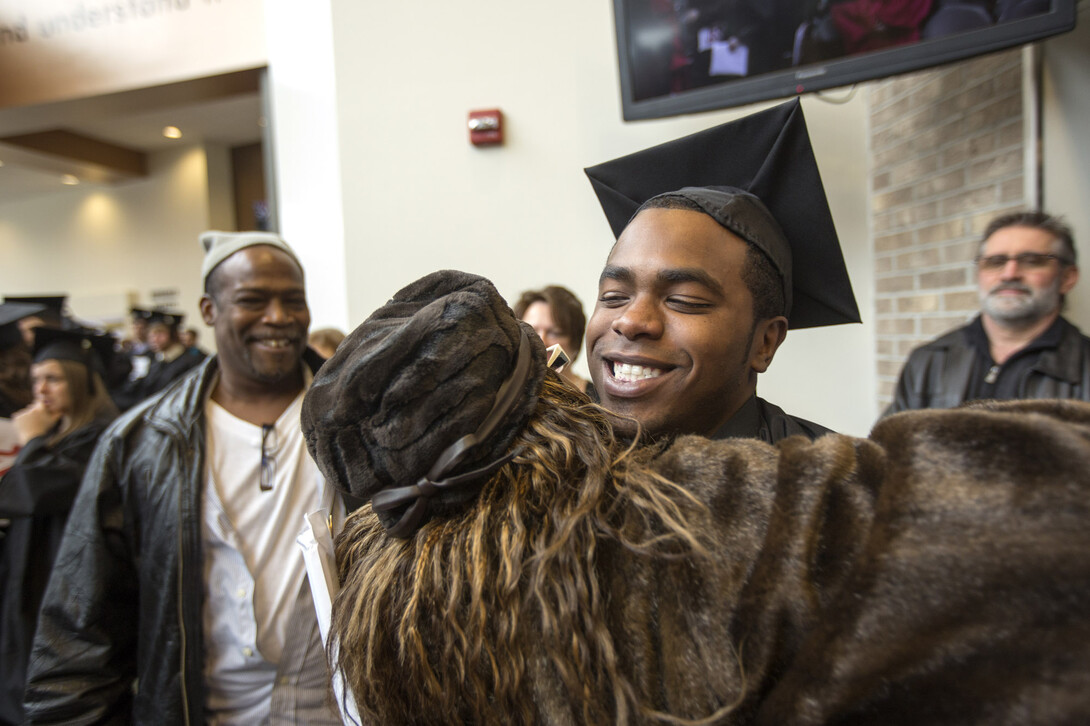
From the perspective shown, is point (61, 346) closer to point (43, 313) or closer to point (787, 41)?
point (43, 313)

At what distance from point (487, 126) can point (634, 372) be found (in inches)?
82.9

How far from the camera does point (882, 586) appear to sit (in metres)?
0.55

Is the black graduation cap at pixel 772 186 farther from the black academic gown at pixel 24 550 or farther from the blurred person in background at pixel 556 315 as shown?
the black academic gown at pixel 24 550

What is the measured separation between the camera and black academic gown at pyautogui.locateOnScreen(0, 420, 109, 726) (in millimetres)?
1860

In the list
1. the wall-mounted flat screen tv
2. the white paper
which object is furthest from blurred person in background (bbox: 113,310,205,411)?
the white paper

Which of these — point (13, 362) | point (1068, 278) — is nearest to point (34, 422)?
point (13, 362)

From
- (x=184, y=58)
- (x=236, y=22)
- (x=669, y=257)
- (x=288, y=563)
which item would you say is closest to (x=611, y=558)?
(x=669, y=257)

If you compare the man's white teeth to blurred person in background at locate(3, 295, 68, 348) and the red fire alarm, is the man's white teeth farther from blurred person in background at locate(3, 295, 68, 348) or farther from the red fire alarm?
blurred person in background at locate(3, 295, 68, 348)

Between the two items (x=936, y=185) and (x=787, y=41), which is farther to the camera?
(x=936, y=185)

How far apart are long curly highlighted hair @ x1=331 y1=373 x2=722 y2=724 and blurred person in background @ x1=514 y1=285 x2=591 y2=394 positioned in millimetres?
1639

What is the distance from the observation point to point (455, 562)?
63cm

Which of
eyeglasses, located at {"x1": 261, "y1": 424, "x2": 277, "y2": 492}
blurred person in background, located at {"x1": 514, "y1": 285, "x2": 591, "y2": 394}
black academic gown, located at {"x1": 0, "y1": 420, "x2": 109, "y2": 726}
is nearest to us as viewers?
eyeglasses, located at {"x1": 261, "y1": 424, "x2": 277, "y2": 492}

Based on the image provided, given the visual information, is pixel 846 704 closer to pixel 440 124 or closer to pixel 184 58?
pixel 440 124

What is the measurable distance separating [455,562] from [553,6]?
276 cm
